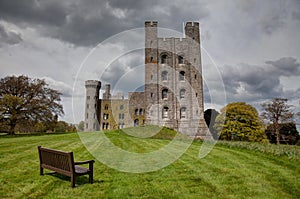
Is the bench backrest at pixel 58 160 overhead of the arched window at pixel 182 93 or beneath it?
beneath

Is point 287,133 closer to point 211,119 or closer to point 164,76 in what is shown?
point 211,119

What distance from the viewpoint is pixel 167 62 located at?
38.3 m

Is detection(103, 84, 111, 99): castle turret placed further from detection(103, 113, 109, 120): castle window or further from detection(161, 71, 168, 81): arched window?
detection(161, 71, 168, 81): arched window

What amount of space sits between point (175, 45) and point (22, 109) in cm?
2415

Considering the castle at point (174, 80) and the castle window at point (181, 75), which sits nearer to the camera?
the castle at point (174, 80)

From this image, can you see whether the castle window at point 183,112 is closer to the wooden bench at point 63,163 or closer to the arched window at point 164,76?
the arched window at point 164,76

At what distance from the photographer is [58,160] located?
6.57 metres

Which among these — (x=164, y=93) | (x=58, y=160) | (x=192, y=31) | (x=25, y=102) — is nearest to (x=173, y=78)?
(x=164, y=93)

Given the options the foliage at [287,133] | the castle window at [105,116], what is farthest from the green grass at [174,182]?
the castle window at [105,116]

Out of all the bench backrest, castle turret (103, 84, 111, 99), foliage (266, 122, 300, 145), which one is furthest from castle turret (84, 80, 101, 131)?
the bench backrest

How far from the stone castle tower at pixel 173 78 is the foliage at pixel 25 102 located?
556 inches

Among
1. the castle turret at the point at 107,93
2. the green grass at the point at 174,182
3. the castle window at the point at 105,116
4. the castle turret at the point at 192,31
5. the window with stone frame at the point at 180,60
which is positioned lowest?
the green grass at the point at 174,182

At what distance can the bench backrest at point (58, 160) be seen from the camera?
6.07m

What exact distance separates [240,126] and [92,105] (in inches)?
1258
